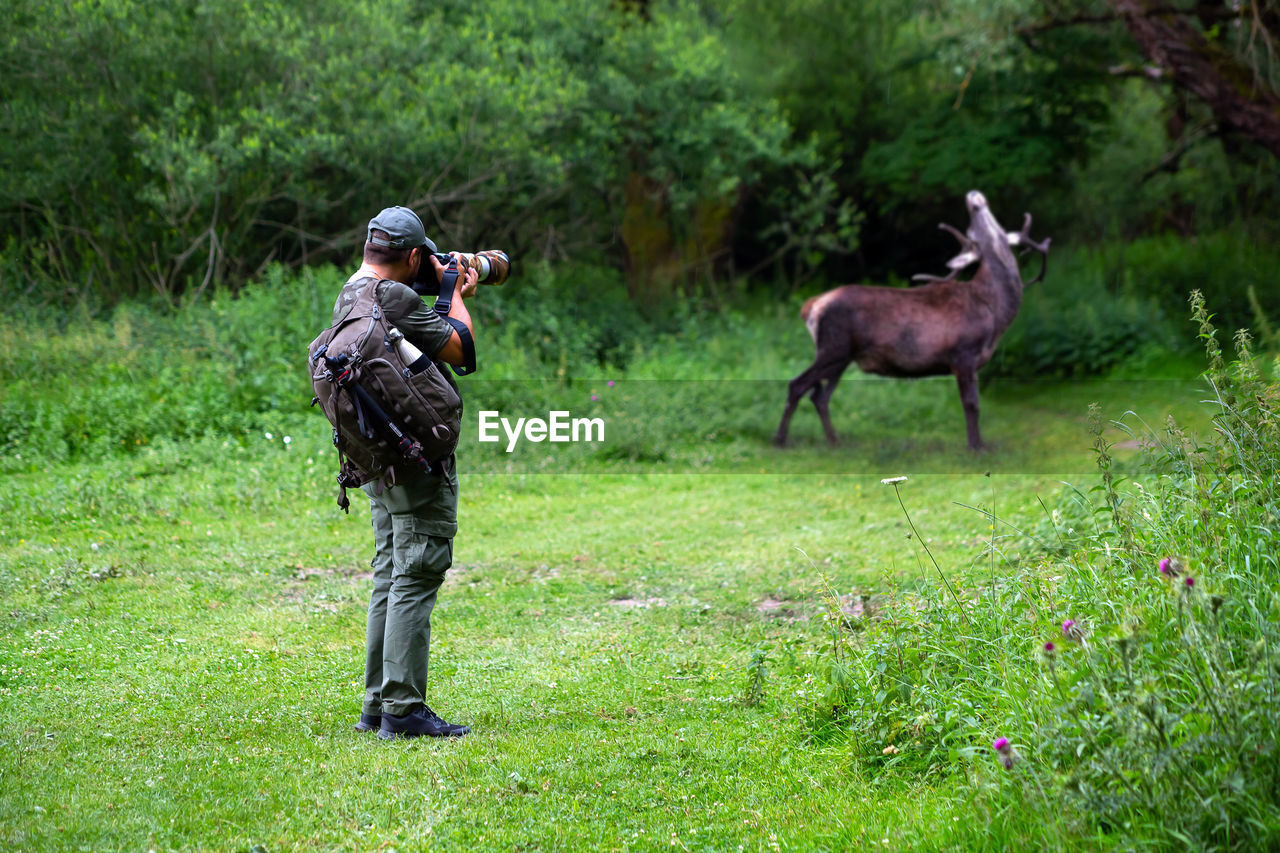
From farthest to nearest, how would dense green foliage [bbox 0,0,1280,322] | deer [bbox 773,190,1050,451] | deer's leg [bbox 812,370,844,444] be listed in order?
dense green foliage [bbox 0,0,1280,322]
deer's leg [bbox 812,370,844,444]
deer [bbox 773,190,1050,451]

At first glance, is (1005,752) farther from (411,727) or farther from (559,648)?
(559,648)

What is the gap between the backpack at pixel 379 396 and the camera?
4.25m

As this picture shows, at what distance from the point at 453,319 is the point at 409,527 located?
874 millimetres

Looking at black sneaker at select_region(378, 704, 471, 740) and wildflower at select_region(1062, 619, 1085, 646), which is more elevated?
wildflower at select_region(1062, 619, 1085, 646)

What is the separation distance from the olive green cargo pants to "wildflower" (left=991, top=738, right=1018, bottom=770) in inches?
88.3

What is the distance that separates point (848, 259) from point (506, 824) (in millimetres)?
19530

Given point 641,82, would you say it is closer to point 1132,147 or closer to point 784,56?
point 784,56

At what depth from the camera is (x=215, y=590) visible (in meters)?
6.87

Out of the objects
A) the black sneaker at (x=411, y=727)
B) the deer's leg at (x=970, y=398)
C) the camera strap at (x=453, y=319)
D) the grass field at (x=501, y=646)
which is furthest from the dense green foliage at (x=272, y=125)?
the black sneaker at (x=411, y=727)

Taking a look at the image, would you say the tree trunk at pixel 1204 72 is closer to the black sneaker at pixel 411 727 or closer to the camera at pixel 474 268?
the camera at pixel 474 268

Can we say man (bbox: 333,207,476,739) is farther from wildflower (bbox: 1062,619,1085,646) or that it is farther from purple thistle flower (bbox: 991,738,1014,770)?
wildflower (bbox: 1062,619,1085,646)

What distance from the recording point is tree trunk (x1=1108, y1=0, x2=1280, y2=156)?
14.8 m

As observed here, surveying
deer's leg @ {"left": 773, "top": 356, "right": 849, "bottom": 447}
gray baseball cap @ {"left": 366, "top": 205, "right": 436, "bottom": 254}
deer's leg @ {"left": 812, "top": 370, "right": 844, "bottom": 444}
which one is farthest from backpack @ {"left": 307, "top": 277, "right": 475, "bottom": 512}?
deer's leg @ {"left": 812, "top": 370, "right": 844, "bottom": 444}

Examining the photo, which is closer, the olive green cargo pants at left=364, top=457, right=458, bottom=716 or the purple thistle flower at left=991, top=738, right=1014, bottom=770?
the purple thistle flower at left=991, top=738, right=1014, bottom=770
